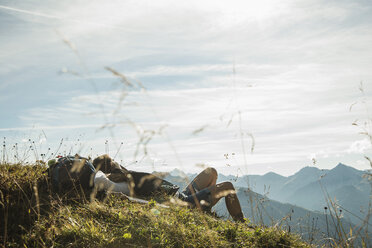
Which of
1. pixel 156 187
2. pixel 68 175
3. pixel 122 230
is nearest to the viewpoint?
pixel 122 230

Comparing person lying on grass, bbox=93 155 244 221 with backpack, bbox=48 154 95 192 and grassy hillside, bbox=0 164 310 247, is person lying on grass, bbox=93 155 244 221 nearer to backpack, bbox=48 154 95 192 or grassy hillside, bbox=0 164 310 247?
backpack, bbox=48 154 95 192

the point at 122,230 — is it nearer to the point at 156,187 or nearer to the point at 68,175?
the point at 68,175

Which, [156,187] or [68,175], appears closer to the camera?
[68,175]

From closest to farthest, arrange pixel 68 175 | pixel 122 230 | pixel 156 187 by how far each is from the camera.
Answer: pixel 122 230 < pixel 68 175 < pixel 156 187

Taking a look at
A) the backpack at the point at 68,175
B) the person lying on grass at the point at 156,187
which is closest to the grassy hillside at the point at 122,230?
the backpack at the point at 68,175

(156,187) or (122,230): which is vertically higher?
(122,230)

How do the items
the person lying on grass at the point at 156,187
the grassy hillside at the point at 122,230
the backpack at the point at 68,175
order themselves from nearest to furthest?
the grassy hillside at the point at 122,230
the backpack at the point at 68,175
the person lying on grass at the point at 156,187

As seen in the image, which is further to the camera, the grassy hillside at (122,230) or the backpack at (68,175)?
the backpack at (68,175)

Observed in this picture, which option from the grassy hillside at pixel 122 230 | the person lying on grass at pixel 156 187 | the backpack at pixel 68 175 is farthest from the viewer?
the person lying on grass at pixel 156 187

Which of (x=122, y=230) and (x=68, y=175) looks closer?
(x=122, y=230)

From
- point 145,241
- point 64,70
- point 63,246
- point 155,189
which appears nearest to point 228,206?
point 155,189

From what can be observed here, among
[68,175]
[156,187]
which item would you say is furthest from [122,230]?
[156,187]

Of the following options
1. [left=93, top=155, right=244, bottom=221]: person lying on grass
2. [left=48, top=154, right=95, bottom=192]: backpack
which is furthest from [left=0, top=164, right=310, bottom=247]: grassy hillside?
[left=93, top=155, right=244, bottom=221]: person lying on grass

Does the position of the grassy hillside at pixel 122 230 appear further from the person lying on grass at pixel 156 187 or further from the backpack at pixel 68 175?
the person lying on grass at pixel 156 187
